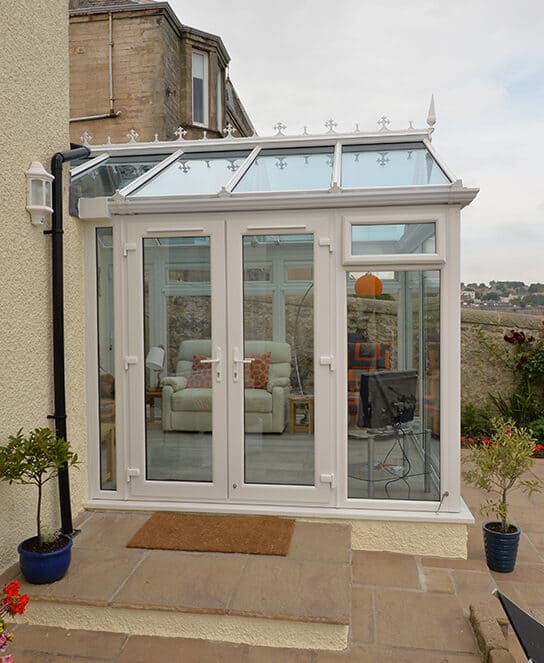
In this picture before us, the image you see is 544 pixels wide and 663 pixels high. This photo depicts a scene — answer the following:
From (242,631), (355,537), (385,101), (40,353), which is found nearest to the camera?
(242,631)

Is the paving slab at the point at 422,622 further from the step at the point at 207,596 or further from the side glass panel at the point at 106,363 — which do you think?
the side glass panel at the point at 106,363

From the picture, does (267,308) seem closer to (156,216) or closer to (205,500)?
(156,216)

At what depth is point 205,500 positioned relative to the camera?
4391mm

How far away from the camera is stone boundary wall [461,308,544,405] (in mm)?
8539

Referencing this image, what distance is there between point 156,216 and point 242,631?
2.86 metres

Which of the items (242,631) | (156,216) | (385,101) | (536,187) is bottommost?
(242,631)

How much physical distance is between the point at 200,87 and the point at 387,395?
11.8 meters

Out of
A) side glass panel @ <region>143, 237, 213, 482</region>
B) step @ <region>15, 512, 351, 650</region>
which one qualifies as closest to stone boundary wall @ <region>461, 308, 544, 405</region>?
side glass panel @ <region>143, 237, 213, 482</region>

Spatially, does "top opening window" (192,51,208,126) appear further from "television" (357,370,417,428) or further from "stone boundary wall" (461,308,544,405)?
"television" (357,370,417,428)

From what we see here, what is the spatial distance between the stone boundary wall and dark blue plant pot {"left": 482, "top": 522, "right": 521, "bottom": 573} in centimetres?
475

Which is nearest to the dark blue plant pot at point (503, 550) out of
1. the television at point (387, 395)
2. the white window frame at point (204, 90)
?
the television at point (387, 395)

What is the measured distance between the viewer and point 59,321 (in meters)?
3.94

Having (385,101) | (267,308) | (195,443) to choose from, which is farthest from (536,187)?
(195,443)

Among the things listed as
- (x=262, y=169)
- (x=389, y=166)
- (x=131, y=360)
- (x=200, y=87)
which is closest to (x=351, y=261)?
(x=389, y=166)
